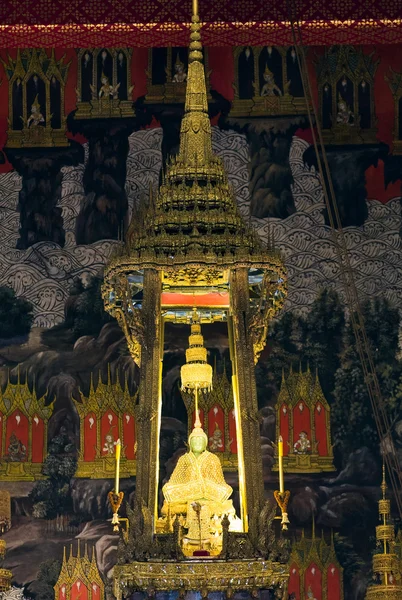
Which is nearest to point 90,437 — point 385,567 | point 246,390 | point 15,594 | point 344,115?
point 15,594

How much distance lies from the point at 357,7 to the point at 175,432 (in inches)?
174

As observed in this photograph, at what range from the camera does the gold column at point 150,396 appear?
12.3m

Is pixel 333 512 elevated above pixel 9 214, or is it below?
below

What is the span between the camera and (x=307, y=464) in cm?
1608

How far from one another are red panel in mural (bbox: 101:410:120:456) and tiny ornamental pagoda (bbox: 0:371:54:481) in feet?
1.72

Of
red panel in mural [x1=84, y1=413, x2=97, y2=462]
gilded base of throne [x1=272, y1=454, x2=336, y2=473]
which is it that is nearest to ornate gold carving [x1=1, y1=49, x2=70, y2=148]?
red panel in mural [x1=84, y1=413, x2=97, y2=462]

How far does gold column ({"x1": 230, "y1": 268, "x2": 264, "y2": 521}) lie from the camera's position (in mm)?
12352

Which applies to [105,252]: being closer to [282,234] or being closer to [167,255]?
[282,234]

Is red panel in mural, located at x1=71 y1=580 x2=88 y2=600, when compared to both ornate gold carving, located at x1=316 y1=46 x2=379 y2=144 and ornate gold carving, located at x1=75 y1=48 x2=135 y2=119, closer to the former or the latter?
ornate gold carving, located at x1=75 y1=48 x2=135 y2=119

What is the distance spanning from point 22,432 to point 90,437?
0.64 meters

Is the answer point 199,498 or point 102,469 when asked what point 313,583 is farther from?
point 199,498

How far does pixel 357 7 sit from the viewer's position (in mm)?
16703

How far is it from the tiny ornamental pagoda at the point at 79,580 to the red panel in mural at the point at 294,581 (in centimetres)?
168

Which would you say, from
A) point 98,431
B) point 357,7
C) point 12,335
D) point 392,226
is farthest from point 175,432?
point 357,7
